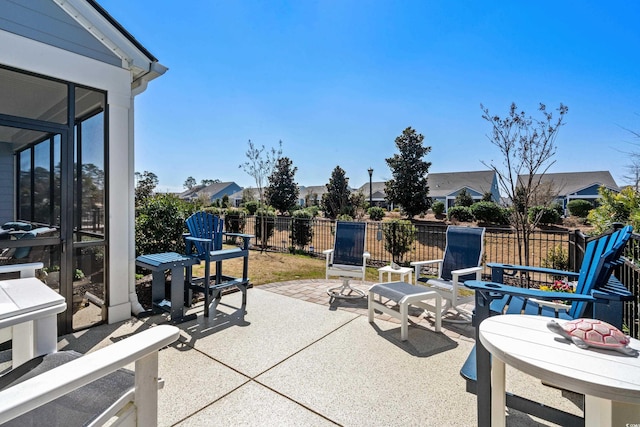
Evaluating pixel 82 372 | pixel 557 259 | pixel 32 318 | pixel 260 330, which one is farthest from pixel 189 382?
pixel 557 259

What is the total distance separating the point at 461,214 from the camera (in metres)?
19.3

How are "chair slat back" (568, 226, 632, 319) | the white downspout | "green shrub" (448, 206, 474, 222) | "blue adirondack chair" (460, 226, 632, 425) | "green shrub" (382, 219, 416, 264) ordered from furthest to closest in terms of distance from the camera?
"green shrub" (448, 206, 474, 222), "green shrub" (382, 219, 416, 264), the white downspout, "chair slat back" (568, 226, 632, 319), "blue adirondack chair" (460, 226, 632, 425)

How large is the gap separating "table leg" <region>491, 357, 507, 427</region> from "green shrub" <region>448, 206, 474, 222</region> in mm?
19206

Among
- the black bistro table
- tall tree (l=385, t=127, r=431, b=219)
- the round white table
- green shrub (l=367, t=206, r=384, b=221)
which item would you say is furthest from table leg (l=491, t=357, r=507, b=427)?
green shrub (l=367, t=206, r=384, b=221)

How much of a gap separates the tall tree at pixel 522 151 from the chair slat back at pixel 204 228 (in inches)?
239

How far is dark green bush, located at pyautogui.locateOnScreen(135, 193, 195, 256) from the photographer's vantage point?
5.01 m

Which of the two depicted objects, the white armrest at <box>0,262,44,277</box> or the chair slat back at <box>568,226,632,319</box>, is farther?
the white armrest at <box>0,262,44,277</box>

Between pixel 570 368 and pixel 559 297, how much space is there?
0.79 metres

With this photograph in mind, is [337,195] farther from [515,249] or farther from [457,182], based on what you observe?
[457,182]

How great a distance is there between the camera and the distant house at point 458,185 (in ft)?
93.5

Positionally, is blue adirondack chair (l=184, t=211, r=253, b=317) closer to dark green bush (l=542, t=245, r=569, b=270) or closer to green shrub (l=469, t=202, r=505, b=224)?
dark green bush (l=542, t=245, r=569, b=270)

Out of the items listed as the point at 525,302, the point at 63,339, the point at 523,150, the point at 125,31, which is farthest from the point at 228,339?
the point at 523,150

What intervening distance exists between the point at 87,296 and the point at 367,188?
3724cm

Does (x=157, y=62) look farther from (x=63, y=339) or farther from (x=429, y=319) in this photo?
(x=429, y=319)
